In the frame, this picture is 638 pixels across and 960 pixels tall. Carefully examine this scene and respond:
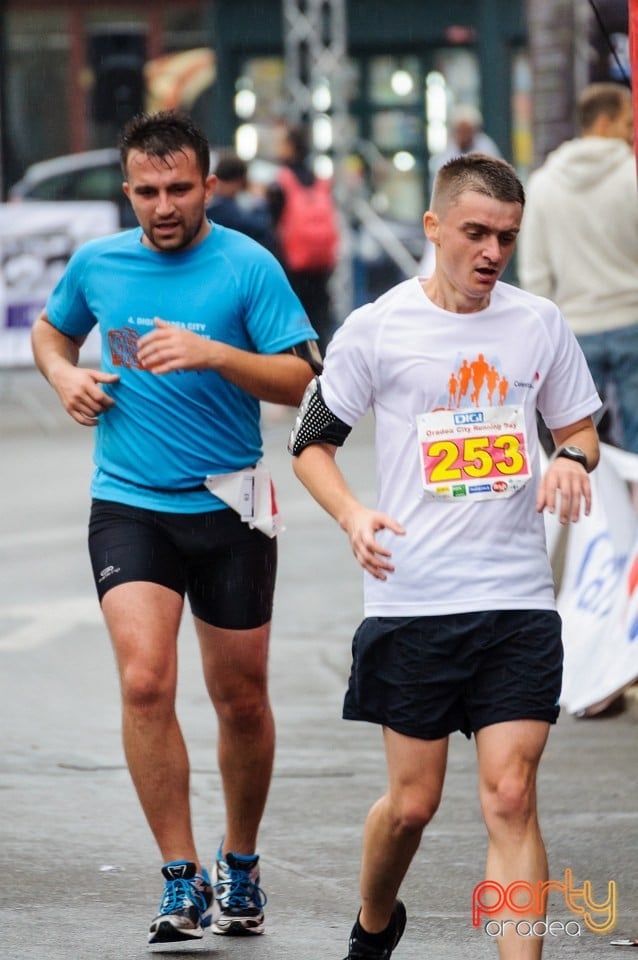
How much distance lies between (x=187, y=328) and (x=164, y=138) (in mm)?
472

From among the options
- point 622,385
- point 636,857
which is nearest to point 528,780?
point 636,857

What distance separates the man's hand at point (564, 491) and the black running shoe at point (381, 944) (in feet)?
3.33

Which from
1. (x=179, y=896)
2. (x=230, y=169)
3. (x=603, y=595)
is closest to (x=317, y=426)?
(x=179, y=896)

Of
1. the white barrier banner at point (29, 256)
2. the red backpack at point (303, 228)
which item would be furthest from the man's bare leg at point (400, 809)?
the white barrier banner at point (29, 256)

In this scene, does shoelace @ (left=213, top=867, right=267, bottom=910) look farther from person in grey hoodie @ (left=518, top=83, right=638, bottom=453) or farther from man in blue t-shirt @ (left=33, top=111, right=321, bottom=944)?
person in grey hoodie @ (left=518, top=83, right=638, bottom=453)

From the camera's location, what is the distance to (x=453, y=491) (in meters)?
4.62

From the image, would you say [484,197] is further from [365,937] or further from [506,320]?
[365,937]

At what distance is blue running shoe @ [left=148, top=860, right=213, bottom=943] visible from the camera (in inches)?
206

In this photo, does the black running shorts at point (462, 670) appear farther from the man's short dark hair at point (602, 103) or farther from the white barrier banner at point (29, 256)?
the white barrier banner at point (29, 256)

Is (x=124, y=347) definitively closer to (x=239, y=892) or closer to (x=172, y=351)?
(x=172, y=351)

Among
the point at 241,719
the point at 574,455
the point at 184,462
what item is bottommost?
the point at 241,719

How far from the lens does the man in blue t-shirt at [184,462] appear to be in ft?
17.6

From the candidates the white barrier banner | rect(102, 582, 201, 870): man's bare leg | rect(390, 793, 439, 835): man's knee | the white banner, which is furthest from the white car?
rect(390, 793, 439, 835): man's knee

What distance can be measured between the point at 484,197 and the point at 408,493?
64cm
